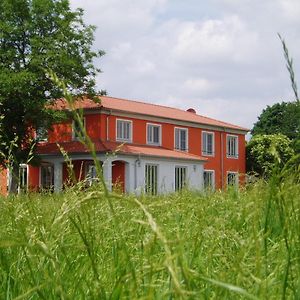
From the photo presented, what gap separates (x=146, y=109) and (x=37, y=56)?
11346 millimetres

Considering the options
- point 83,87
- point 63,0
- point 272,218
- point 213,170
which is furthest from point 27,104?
point 272,218

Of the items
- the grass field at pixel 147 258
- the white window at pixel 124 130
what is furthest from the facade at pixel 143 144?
the grass field at pixel 147 258

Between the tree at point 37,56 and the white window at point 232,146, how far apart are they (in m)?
16.2

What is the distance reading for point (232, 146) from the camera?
172ft

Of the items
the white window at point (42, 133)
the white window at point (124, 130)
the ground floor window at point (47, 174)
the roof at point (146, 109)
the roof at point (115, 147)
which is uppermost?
the roof at point (146, 109)

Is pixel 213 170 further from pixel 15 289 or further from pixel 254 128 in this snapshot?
pixel 15 289

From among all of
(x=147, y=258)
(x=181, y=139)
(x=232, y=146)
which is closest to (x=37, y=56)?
(x=181, y=139)

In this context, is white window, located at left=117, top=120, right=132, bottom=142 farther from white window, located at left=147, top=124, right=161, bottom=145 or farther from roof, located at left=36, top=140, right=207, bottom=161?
white window, located at left=147, top=124, right=161, bottom=145

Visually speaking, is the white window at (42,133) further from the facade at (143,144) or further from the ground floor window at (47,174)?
the ground floor window at (47,174)

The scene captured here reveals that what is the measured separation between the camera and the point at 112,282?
217 cm

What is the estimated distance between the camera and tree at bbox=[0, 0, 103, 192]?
37.1m

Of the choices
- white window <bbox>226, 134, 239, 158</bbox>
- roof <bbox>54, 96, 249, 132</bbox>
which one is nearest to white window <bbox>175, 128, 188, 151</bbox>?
roof <bbox>54, 96, 249, 132</bbox>

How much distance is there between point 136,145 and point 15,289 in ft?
134

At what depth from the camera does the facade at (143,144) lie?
3997 centimetres
